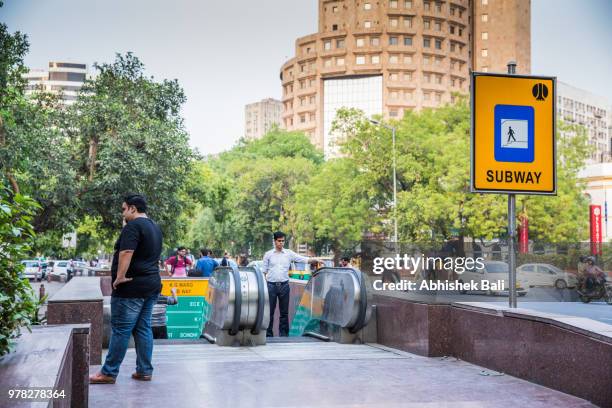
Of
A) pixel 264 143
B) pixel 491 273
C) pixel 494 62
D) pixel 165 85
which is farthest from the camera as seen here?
pixel 494 62

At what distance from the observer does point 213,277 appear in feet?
43.5

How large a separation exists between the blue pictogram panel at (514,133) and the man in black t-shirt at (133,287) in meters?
3.61

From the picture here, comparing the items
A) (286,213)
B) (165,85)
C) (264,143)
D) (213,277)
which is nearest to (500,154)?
(213,277)

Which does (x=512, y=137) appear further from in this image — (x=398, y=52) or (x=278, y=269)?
(x=398, y=52)

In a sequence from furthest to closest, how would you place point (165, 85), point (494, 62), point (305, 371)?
point (494, 62) < point (165, 85) < point (305, 371)

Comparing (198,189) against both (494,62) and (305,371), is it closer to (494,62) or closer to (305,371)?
A: (305,371)

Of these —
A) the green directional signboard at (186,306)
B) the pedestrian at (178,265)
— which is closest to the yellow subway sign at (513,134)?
the green directional signboard at (186,306)

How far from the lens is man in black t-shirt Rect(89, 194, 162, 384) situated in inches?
271

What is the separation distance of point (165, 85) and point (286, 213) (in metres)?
32.0

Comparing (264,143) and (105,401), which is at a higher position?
(264,143)

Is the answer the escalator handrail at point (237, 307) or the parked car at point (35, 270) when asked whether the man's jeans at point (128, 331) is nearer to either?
the escalator handrail at point (237, 307)

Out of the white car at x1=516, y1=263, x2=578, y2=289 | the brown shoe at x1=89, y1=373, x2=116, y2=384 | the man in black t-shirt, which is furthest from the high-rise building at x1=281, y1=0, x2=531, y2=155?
the brown shoe at x1=89, y1=373, x2=116, y2=384

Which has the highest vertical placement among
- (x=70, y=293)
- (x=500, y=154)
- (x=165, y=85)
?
(x=165, y=85)

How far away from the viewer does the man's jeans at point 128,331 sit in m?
6.89
